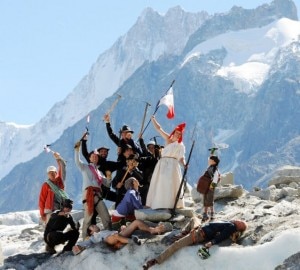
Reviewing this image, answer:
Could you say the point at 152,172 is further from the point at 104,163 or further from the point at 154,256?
the point at 154,256

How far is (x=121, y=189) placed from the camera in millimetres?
15711

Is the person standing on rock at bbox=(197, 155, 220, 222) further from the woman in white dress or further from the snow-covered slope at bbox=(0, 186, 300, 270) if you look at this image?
the woman in white dress

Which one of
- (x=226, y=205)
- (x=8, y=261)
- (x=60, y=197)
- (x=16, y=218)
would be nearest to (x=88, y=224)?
(x=60, y=197)

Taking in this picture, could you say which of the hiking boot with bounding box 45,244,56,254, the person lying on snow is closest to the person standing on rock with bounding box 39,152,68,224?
the hiking boot with bounding box 45,244,56,254

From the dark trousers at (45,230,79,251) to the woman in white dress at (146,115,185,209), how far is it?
69.3 inches

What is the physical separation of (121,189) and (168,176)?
153 centimetres

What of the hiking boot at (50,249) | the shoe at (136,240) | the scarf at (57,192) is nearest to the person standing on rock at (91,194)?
the scarf at (57,192)

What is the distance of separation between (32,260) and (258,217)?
505 cm

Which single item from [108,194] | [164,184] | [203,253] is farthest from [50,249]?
[203,253]

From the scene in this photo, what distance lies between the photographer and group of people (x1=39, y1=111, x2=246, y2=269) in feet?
47.0

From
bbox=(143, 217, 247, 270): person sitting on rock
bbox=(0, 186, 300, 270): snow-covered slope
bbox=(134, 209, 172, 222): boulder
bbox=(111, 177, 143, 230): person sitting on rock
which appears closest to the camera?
bbox=(0, 186, 300, 270): snow-covered slope

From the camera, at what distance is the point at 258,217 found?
561 inches

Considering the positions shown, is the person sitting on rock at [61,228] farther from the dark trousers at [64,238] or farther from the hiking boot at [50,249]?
the hiking boot at [50,249]

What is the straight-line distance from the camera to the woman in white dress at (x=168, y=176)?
1465 cm
